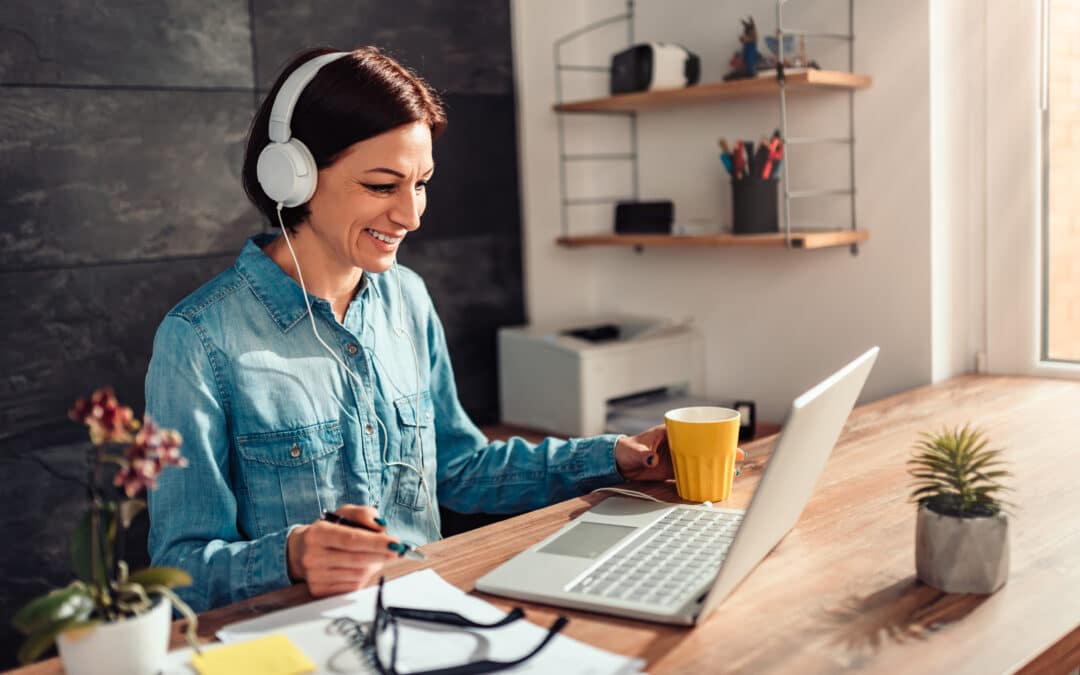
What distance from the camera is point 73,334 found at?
1.87m

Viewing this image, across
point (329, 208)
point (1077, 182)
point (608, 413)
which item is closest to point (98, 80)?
point (329, 208)

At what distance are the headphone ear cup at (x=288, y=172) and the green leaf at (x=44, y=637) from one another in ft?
2.13

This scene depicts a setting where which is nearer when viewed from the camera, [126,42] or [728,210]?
[126,42]

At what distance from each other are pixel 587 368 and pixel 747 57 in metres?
0.73

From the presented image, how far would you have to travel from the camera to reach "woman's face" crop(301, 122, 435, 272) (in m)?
1.28

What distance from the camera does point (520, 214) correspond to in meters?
2.53

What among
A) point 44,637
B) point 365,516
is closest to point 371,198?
point 365,516

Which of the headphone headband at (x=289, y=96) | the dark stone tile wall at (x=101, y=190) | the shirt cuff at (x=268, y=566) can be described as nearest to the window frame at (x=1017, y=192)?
the dark stone tile wall at (x=101, y=190)

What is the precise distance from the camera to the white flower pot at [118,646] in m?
0.75

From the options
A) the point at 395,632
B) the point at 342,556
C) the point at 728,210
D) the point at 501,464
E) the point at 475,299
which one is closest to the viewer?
the point at 395,632

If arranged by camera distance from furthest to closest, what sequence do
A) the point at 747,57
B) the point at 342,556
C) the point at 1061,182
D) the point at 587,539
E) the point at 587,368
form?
the point at 587,368 → the point at 747,57 → the point at 1061,182 → the point at 587,539 → the point at 342,556

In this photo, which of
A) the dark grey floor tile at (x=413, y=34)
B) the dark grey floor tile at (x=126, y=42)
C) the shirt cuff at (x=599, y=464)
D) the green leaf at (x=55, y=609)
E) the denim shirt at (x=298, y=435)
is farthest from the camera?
the dark grey floor tile at (x=413, y=34)

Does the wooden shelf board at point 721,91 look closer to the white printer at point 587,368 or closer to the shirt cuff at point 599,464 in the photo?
the white printer at point 587,368

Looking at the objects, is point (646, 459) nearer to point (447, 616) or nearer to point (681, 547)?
point (681, 547)
